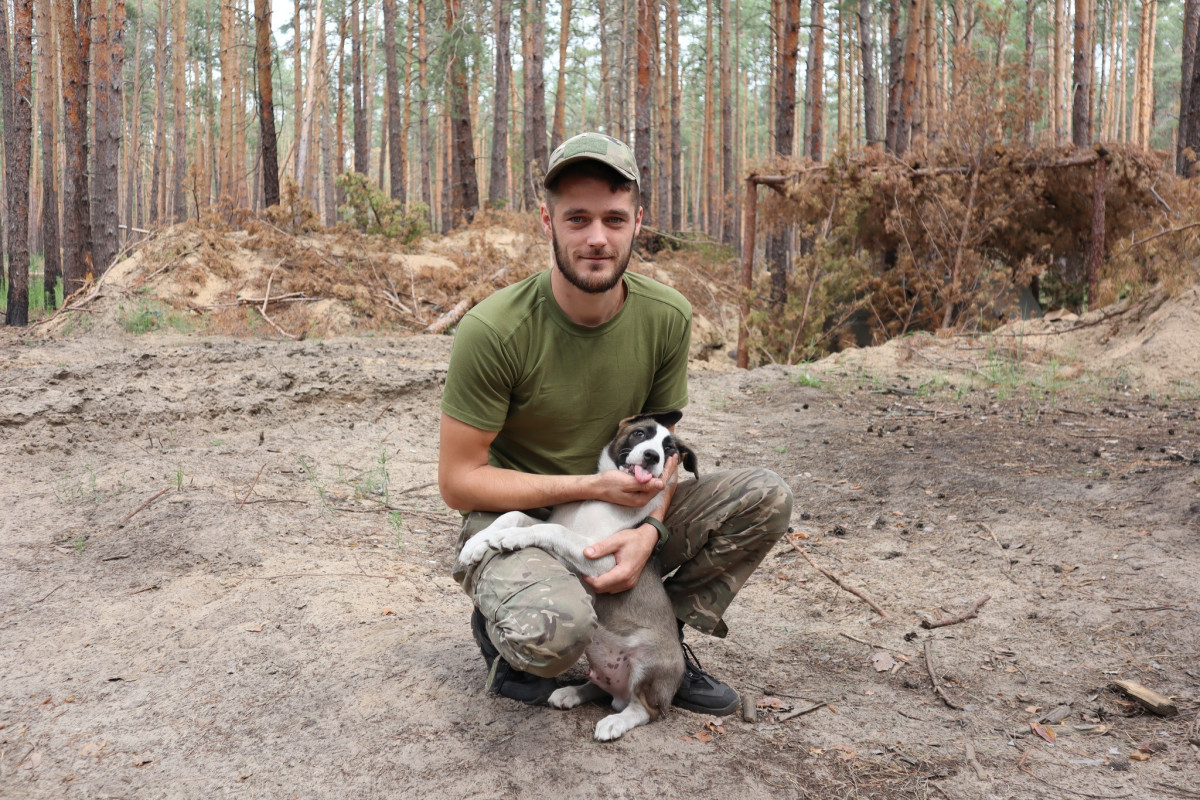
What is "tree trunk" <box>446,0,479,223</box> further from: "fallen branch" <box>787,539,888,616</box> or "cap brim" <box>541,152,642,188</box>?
"cap brim" <box>541,152,642,188</box>

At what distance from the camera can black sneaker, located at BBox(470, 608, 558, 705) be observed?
2939mm

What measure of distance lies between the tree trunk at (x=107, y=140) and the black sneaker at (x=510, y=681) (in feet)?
39.0

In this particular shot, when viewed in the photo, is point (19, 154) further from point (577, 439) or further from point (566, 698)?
point (566, 698)

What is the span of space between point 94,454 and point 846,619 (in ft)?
16.2

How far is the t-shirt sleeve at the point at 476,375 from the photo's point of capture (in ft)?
8.87

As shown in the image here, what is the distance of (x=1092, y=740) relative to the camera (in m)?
2.83

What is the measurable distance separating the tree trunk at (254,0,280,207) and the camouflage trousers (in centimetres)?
1266

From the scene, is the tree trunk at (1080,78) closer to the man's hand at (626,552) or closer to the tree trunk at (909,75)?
the tree trunk at (909,75)

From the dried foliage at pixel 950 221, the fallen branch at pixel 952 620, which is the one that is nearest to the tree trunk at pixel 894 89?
the dried foliage at pixel 950 221

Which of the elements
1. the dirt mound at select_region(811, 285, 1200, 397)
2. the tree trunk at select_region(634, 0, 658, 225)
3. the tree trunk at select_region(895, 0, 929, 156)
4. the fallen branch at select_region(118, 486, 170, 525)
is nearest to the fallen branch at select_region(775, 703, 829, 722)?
→ the fallen branch at select_region(118, 486, 170, 525)

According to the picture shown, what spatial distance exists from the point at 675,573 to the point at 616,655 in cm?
47

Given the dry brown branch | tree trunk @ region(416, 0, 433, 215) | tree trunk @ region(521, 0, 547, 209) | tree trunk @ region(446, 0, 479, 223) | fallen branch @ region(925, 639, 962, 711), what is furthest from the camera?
tree trunk @ region(416, 0, 433, 215)

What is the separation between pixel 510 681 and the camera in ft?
9.80

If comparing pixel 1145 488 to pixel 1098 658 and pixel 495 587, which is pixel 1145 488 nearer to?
pixel 1098 658
